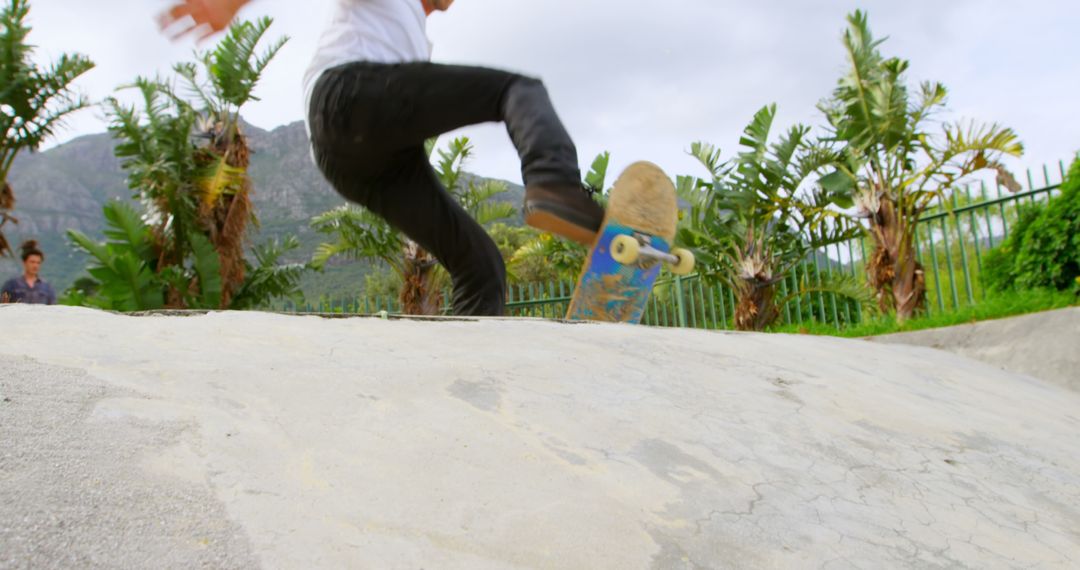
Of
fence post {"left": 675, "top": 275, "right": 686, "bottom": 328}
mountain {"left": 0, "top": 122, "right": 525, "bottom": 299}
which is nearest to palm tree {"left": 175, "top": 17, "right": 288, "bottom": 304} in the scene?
fence post {"left": 675, "top": 275, "right": 686, "bottom": 328}

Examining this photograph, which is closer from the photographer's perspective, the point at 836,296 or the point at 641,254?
the point at 641,254

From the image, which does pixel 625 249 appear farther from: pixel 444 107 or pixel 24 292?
pixel 24 292

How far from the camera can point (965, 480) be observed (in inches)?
60.2

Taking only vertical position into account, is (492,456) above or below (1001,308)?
below

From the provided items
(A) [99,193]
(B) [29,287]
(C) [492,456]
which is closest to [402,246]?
(B) [29,287]

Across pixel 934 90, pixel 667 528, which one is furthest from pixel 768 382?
pixel 934 90

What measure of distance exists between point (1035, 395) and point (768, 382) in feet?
5.26

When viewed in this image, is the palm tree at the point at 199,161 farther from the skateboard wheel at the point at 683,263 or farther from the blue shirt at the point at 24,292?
the skateboard wheel at the point at 683,263

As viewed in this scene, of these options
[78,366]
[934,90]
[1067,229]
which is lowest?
[78,366]

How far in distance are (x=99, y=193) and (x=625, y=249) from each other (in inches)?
4357

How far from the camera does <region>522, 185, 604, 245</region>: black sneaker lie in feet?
6.48

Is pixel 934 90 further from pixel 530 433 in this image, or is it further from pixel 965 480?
pixel 530 433

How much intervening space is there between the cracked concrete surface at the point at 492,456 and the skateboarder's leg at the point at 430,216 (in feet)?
1.86

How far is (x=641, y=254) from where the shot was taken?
242cm
